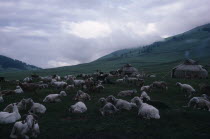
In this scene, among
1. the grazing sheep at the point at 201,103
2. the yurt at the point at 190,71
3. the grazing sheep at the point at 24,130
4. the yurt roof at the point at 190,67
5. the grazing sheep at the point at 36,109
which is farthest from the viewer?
the yurt roof at the point at 190,67

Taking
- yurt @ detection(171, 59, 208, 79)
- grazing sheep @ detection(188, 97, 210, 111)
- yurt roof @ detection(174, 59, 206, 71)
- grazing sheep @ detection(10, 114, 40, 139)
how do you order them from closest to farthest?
grazing sheep @ detection(10, 114, 40, 139), grazing sheep @ detection(188, 97, 210, 111), yurt @ detection(171, 59, 208, 79), yurt roof @ detection(174, 59, 206, 71)

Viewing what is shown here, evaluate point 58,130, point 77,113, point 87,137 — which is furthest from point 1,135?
point 77,113

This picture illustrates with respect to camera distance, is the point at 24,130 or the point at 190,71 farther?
the point at 190,71

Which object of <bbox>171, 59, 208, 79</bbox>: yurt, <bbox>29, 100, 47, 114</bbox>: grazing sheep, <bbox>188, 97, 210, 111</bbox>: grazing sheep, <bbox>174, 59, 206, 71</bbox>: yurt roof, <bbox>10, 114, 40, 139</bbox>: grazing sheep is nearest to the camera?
<bbox>10, 114, 40, 139</bbox>: grazing sheep

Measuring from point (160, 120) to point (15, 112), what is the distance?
24.8 feet

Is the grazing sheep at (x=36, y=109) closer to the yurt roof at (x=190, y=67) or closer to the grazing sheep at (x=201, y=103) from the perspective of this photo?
the grazing sheep at (x=201, y=103)

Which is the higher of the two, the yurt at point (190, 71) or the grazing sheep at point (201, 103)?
the yurt at point (190, 71)

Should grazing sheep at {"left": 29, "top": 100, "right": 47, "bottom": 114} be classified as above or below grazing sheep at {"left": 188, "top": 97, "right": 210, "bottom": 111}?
above

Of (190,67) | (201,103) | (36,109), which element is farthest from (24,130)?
(190,67)

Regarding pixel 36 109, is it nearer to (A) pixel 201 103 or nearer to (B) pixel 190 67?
(A) pixel 201 103

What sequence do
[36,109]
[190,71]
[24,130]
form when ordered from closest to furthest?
[24,130]
[36,109]
[190,71]

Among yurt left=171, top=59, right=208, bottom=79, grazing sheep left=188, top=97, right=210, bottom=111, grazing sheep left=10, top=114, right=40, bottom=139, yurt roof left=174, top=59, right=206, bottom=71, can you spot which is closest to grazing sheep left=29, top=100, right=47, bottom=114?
grazing sheep left=10, top=114, right=40, bottom=139

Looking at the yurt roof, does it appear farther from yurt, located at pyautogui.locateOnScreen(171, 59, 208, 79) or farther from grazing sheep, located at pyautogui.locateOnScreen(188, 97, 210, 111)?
grazing sheep, located at pyautogui.locateOnScreen(188, 97, 210, 111)

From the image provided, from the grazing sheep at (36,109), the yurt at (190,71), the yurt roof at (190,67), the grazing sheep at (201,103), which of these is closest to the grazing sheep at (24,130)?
the grazing sheep at (36,109)
